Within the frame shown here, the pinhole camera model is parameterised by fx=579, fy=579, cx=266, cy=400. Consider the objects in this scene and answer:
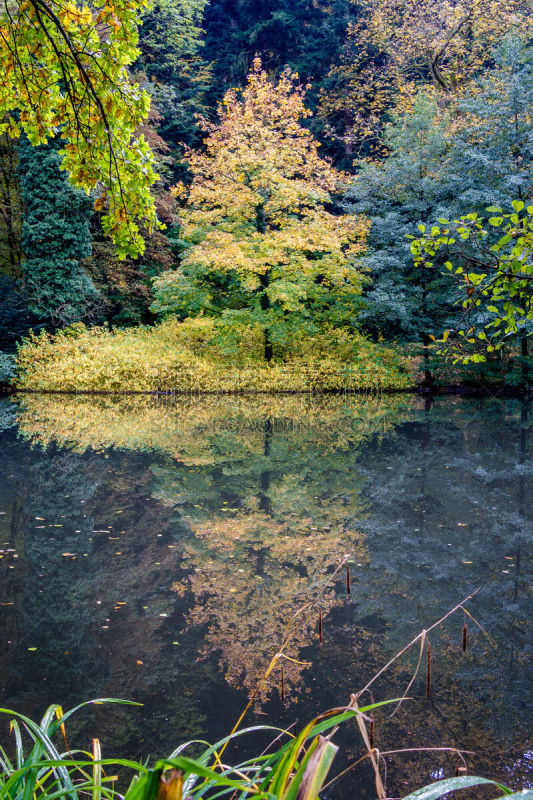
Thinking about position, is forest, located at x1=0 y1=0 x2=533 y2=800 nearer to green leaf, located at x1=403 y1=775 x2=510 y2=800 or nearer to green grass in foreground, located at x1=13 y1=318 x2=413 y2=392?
green leaf, located at x1=403 y1=775 x2=510 y2=800

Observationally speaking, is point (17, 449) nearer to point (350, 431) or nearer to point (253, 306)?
point (350, 431)

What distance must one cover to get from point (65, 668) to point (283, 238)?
14.6 meters

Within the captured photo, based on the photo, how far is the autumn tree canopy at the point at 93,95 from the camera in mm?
2861

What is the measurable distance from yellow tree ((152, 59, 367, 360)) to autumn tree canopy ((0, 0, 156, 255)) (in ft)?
41.8

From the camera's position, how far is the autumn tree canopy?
2861mm

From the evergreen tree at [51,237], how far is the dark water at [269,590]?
11.4 m

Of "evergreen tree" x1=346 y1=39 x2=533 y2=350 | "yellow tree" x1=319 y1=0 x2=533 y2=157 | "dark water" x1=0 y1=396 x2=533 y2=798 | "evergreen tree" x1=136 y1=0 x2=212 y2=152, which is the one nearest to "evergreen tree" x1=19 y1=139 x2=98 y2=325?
"evergreen tree" x1=136 y1=0 x2=212 y2=152

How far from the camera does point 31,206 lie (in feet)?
60.8

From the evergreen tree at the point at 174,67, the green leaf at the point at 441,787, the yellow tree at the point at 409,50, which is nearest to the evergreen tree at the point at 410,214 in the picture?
the yellow tree at the point at 409,50

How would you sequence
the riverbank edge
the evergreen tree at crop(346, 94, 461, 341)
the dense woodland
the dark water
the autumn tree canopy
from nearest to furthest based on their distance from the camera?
the dark water
the autumn tree canopy
the dense woodland
the riverbank edge
the evergreen tree at crop(346, 94, 461, 341)

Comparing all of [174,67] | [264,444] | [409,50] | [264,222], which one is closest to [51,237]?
[264,222]

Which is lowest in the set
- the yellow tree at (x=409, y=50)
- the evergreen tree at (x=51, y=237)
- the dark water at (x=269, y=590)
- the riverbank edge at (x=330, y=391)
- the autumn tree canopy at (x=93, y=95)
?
the dark water at (x=269, y=590)

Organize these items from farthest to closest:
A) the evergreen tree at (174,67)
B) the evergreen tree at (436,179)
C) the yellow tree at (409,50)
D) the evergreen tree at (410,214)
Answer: the evergreen tree at (174,67) → the yellow tree at (409,50) → the evergreen tree at (410,214) → the evergreen tree at (436,179)

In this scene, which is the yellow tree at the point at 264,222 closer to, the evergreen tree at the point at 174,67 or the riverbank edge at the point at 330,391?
the riverbank edge at the point at 330,391
